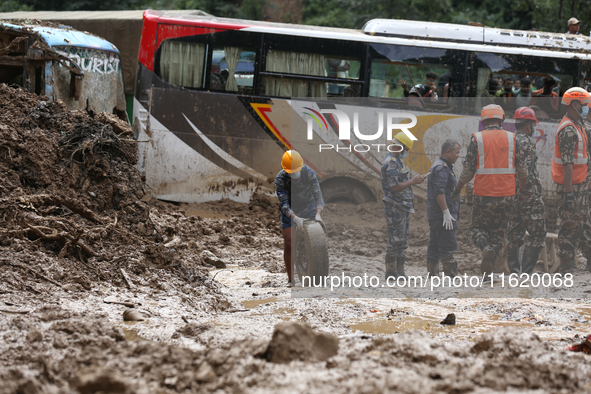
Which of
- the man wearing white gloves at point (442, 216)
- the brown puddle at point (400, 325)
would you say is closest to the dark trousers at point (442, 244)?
the man wearing white gloves at point (442, 216)

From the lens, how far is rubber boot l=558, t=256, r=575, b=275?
677cm

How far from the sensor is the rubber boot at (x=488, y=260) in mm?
6516

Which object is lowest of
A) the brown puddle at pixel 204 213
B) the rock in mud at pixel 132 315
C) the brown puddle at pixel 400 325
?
the brown puddle at pixel 400 325

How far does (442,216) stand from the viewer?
252 inches

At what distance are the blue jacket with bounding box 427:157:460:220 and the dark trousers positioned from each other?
0.11 m

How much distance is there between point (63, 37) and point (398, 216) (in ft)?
18.2

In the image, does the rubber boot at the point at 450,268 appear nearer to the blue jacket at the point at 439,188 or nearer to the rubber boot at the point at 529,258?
the blue jacket at the point at 439,188

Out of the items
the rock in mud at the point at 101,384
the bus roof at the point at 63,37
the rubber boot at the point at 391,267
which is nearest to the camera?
the rock in mud at the point at 101,384

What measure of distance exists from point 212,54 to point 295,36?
4.19 ft

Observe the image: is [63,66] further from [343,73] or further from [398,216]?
[398,216]

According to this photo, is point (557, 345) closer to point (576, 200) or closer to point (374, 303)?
point (374, 303)

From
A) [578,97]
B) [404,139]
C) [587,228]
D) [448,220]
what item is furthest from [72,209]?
[578,97]

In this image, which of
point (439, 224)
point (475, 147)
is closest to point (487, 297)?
point (439, 224)

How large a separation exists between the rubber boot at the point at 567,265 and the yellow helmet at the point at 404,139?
88.6 inches
